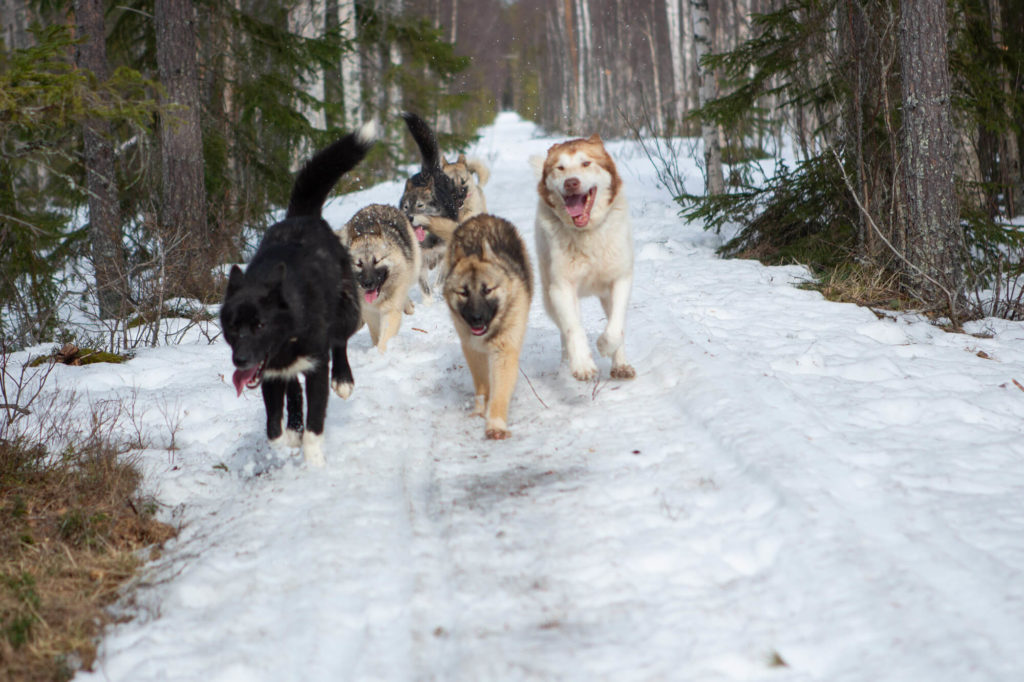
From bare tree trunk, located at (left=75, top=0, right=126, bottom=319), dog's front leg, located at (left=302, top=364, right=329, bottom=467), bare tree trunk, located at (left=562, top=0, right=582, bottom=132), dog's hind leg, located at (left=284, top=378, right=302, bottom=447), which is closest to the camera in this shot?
dog's front leg, located at (left=302, top=364, right=329, bottom=467)

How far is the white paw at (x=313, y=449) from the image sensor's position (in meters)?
4.47

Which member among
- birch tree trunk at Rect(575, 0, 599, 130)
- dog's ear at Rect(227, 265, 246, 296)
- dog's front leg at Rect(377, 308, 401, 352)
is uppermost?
birch tree trunk at Rect(575, 0, 599, 130)

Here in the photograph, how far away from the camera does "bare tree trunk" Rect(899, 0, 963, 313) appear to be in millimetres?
6672

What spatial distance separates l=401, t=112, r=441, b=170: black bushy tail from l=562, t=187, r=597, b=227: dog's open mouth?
15.5ft

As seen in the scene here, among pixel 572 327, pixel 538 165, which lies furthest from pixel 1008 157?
pixel 572 327

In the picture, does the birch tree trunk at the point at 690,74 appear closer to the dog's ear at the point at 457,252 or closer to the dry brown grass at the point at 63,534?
the dog's ear at the point at 457,252

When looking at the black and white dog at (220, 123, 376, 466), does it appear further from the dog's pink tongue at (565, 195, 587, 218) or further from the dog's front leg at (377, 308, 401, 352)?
the dog's front leg at (377, 308, 401, 352)

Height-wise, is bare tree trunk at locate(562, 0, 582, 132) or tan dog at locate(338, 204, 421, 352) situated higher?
bare tree trunk at locate(562, 0, 582, 132)

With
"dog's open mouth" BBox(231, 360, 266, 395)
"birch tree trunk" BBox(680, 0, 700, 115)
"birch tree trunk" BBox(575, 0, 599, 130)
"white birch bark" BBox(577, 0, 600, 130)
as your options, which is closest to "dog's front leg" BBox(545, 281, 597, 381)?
"dog's open mouth" BBox(231, 360, 266, 395)

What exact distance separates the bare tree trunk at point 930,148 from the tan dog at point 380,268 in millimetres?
4724

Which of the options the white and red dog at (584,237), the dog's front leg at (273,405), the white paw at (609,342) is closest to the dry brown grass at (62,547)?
the dog's front leg at (273,405)

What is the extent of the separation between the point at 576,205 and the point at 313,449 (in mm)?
2421

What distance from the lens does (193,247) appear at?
27.4ft

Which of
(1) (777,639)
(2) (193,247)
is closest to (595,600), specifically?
(1) (777,639)
